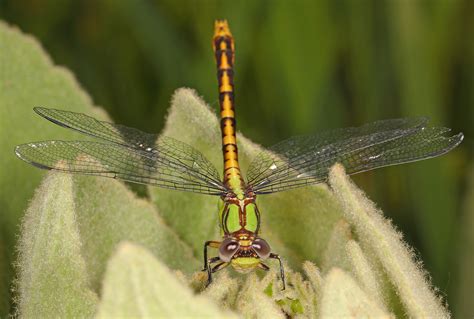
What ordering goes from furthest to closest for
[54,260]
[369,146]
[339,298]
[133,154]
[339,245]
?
[369,146] < [133,154] < [339,245] < [54,260] < [339,298]

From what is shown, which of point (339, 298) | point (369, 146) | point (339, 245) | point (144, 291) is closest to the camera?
point (144, 291)

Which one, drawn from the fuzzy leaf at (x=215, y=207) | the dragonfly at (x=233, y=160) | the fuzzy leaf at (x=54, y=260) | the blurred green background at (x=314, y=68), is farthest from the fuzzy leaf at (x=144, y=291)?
the blurred green background at (x=314, y=68)

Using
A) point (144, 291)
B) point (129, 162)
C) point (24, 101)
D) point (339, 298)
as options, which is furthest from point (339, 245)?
point (24, 101)

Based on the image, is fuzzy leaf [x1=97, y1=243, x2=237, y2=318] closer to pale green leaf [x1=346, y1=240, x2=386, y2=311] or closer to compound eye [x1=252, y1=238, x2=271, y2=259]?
pale green leaf [x1=346, y1=240, x2=386, y2=311]

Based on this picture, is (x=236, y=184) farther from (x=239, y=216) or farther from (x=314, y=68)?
(x=314, y=68)

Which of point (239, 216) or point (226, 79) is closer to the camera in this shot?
point (239, 216)

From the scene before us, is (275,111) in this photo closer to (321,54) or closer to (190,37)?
(321,54)

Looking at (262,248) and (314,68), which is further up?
(314,68)

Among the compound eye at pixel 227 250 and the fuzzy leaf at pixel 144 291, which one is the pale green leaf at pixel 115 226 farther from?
the fuzzy leaf at pixel 144 291
